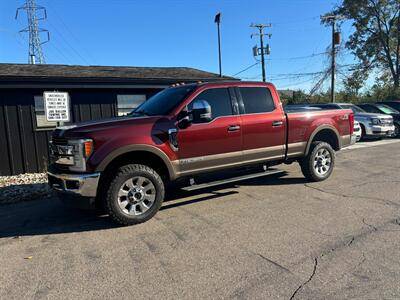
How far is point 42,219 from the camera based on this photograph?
18.3ft

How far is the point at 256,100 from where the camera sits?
20.9ft

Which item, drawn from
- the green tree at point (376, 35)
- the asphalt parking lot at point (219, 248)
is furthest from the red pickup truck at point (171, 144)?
the green tree at point (376, 35)

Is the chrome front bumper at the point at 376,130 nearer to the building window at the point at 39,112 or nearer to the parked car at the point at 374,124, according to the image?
the parked car at the point at 374,124

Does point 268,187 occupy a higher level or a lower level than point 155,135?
lower

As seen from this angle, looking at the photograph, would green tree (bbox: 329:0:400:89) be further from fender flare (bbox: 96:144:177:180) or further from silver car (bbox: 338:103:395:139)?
fender flare (bbox: 96:144:177:180)

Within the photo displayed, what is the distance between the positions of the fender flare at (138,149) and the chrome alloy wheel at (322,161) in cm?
334

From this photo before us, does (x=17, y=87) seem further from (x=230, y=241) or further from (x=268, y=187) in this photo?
(x=230, y=241)

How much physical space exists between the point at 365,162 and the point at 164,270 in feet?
25.4

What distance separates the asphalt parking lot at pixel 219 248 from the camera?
3.22 m

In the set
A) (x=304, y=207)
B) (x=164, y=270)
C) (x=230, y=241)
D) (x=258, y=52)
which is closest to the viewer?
(x=164, y=270)

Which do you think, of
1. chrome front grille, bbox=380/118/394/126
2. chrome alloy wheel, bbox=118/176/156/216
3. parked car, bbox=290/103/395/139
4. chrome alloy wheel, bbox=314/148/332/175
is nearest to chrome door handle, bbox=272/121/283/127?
chrome alloy wheel, bbox=314/148/332/175

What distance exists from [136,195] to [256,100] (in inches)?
112

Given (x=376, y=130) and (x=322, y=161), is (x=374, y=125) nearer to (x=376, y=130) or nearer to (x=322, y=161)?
(x=376, y=130)

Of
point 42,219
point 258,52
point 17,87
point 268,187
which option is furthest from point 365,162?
point 258,52
